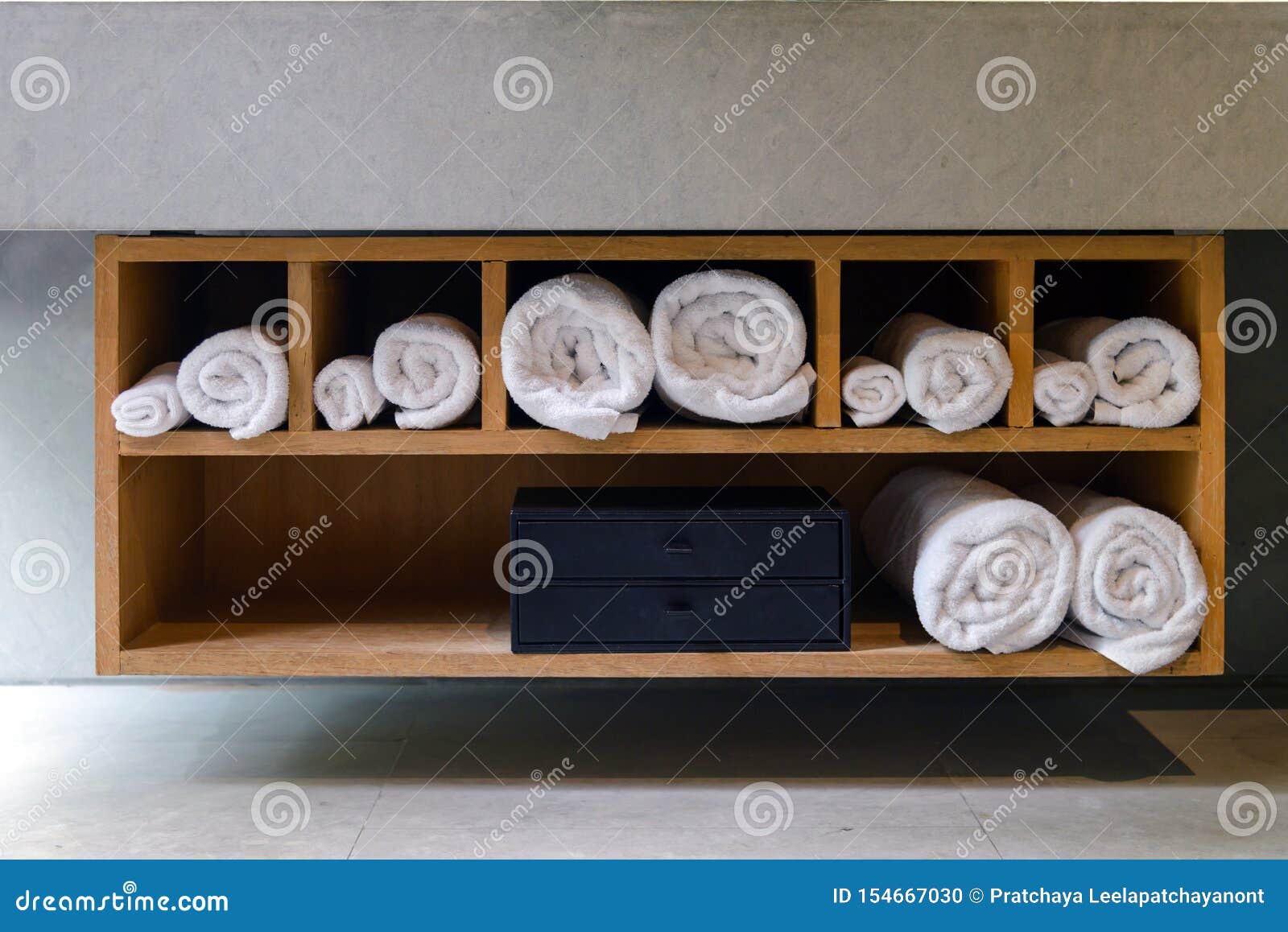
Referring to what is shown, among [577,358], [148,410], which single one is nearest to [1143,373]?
[577,358]

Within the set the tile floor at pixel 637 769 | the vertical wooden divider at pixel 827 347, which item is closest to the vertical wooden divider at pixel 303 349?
the tile floor at pixel 637 769

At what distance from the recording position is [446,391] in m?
1.68

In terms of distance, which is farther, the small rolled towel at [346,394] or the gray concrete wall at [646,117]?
the small rolled towel at [346,394]

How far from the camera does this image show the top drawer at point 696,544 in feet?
5.64

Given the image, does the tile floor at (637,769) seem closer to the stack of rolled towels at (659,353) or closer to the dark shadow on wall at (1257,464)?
the dark shadow on wall at (1257,464)

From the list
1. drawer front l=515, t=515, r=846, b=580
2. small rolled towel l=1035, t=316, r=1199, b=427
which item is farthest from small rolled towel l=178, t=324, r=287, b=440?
small rolled towel l=1035, t=316, r=1199, b=427

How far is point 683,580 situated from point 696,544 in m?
0.05

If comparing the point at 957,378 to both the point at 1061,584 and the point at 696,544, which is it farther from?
the point at 696,544

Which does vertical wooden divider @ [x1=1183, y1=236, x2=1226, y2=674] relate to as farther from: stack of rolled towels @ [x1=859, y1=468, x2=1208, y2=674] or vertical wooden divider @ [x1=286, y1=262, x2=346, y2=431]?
vertical wooden divider @ [x1=286, y1=262, x2=346, y2=431]

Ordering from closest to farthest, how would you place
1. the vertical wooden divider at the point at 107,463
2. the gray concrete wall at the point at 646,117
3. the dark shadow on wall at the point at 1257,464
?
the gray concrete wall at the point at 646,117 → the vertical wooden divider at the point at 107,463 → the dark shadow on wall at the point at 1257,464

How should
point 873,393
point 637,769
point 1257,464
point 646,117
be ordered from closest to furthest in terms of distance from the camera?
1. point 646,117
2. point 873,393
3. point 637,769
4. point 1257,464

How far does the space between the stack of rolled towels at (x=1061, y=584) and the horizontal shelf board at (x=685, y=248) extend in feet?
1.15

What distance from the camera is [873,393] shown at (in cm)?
168

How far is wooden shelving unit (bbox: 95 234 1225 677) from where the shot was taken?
5.47 feet
